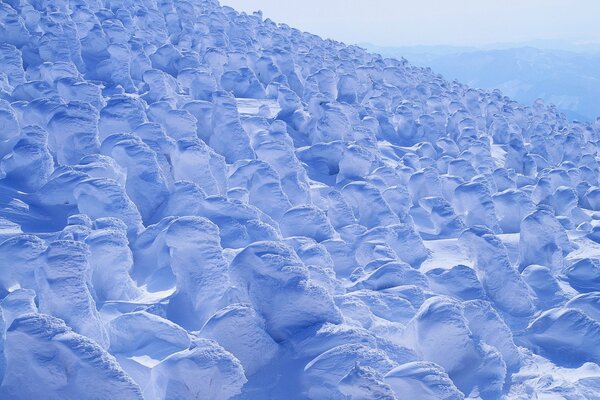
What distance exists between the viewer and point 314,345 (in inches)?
66.4

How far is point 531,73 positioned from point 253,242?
2558 centimetres

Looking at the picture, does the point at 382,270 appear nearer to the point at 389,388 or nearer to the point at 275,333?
the point at 275,333

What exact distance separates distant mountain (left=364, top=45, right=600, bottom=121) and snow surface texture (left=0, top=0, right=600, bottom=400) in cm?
1991

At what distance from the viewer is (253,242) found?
2.18 meters

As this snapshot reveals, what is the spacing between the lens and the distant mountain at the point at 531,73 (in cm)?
2398

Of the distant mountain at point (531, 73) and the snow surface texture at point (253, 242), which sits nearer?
the snow surface texture at point (253, 242)

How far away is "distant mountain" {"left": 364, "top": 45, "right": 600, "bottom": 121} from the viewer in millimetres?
23984

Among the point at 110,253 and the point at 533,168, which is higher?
the point at 110,253

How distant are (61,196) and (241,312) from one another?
0.99 metres

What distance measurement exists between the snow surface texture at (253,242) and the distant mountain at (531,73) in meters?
19.9

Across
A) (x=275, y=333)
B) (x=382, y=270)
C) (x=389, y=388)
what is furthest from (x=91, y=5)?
(x=389, y=388)

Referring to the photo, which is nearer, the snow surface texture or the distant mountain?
the snow surface texture

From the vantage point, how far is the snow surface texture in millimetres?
1574

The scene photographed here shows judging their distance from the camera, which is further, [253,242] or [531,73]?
[531,73]
